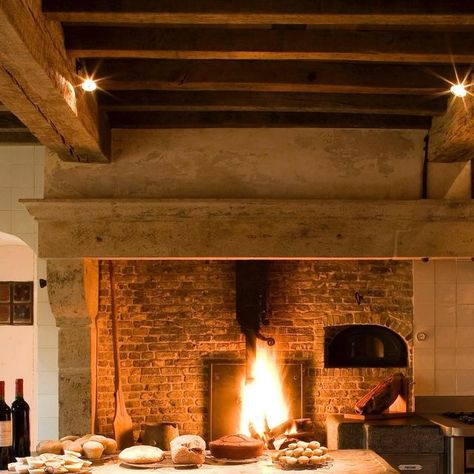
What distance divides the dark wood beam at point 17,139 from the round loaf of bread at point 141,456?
292 centimetres

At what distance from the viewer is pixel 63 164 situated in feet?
19.5

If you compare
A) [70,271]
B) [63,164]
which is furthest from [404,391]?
[63,164]

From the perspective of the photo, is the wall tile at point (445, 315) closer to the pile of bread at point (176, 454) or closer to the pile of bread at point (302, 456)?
the pile of bread at point (302, 456)

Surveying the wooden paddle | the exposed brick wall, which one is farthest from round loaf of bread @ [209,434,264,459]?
the exposed brick wall

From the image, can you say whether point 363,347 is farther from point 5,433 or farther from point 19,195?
point 5,433

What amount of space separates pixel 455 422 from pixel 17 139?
4326 mm

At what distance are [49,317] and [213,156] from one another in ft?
6.61

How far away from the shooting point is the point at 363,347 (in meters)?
7.15

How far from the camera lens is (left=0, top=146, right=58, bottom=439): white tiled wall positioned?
652 cm

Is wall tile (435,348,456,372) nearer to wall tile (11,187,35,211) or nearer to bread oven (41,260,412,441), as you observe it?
bread oven (41,260,412,441)

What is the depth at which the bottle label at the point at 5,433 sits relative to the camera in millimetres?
4691

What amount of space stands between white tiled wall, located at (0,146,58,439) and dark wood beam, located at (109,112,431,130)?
3.44 ft

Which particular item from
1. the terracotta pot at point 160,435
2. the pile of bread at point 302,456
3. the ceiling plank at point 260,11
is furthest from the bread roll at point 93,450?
the ceiling plank at point 260,11

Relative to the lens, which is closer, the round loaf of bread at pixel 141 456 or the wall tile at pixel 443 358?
the round loaf of bread at pixel 141 456
